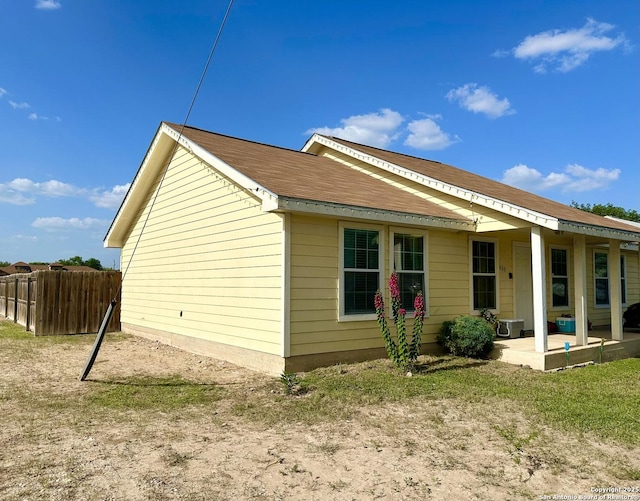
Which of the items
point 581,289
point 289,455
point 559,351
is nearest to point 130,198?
point 289,455

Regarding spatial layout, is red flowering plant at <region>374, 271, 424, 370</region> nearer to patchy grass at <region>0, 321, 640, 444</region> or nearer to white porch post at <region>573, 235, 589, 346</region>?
patchy grass at <region>0, 321, 640, 444</region>

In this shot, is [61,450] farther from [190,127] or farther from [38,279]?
[38,279]

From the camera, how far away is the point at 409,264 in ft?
30.8

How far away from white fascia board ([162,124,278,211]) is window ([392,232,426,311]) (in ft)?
9.57

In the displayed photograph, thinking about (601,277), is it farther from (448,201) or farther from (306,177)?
(306,177)

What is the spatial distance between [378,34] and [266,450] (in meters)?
11.5

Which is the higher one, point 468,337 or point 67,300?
point 67,300

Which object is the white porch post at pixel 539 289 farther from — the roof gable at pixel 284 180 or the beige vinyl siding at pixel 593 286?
the beige vinyl siding at pixel 593 286

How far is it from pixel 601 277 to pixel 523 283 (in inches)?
181

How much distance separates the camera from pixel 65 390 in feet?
22.9

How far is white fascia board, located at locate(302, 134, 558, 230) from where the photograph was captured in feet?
27.5

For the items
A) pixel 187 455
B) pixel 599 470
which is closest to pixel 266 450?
pixel 187 455

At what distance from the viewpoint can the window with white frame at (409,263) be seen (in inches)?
363

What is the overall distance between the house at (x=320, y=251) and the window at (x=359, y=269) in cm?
2
